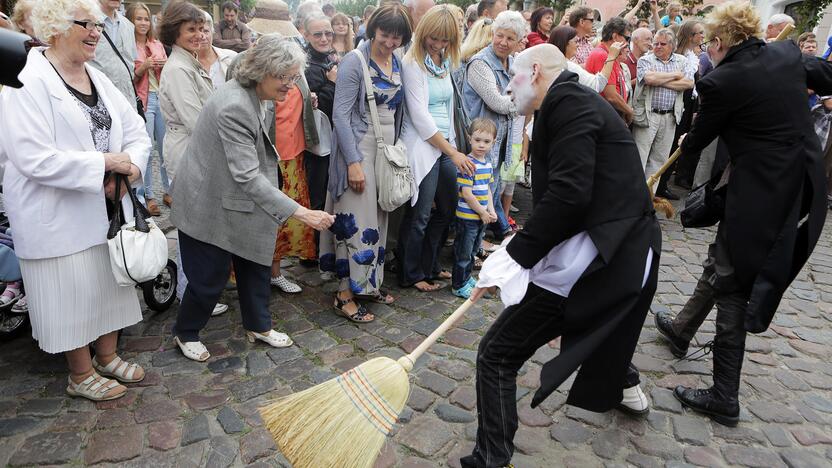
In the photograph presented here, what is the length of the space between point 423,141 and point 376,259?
1.04 metres

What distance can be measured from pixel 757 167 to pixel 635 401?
154 centimetres

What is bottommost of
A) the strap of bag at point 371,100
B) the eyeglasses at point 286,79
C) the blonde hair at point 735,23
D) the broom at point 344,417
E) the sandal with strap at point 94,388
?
the sandal with strap at point 94,388

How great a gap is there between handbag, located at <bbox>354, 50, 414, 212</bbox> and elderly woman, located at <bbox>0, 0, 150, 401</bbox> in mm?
1616

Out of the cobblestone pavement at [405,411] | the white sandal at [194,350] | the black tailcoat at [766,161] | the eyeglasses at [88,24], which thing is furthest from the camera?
the white sandal at [194,350]

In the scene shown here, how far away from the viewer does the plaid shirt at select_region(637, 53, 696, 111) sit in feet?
23.2

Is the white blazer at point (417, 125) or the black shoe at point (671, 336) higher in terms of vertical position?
the white blazer at point (417, 125)

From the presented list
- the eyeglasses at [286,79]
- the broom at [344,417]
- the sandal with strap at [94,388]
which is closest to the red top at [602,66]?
the eyeglasses at [286,79]

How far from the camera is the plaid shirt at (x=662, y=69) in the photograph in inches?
278

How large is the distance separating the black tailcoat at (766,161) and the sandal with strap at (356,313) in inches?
103

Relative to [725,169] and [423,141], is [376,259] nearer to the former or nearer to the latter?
[423,141]

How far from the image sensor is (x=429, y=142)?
4414mm

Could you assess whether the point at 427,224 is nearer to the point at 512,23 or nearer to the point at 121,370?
the point at 512,23

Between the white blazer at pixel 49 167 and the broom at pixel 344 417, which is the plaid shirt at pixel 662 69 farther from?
the white blazer at pixel 49 167

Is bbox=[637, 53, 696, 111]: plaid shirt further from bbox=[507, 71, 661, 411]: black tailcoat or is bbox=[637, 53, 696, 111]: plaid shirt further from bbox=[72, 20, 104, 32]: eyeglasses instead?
bbox=[72, 20, 104, 32]: eyeglasses
